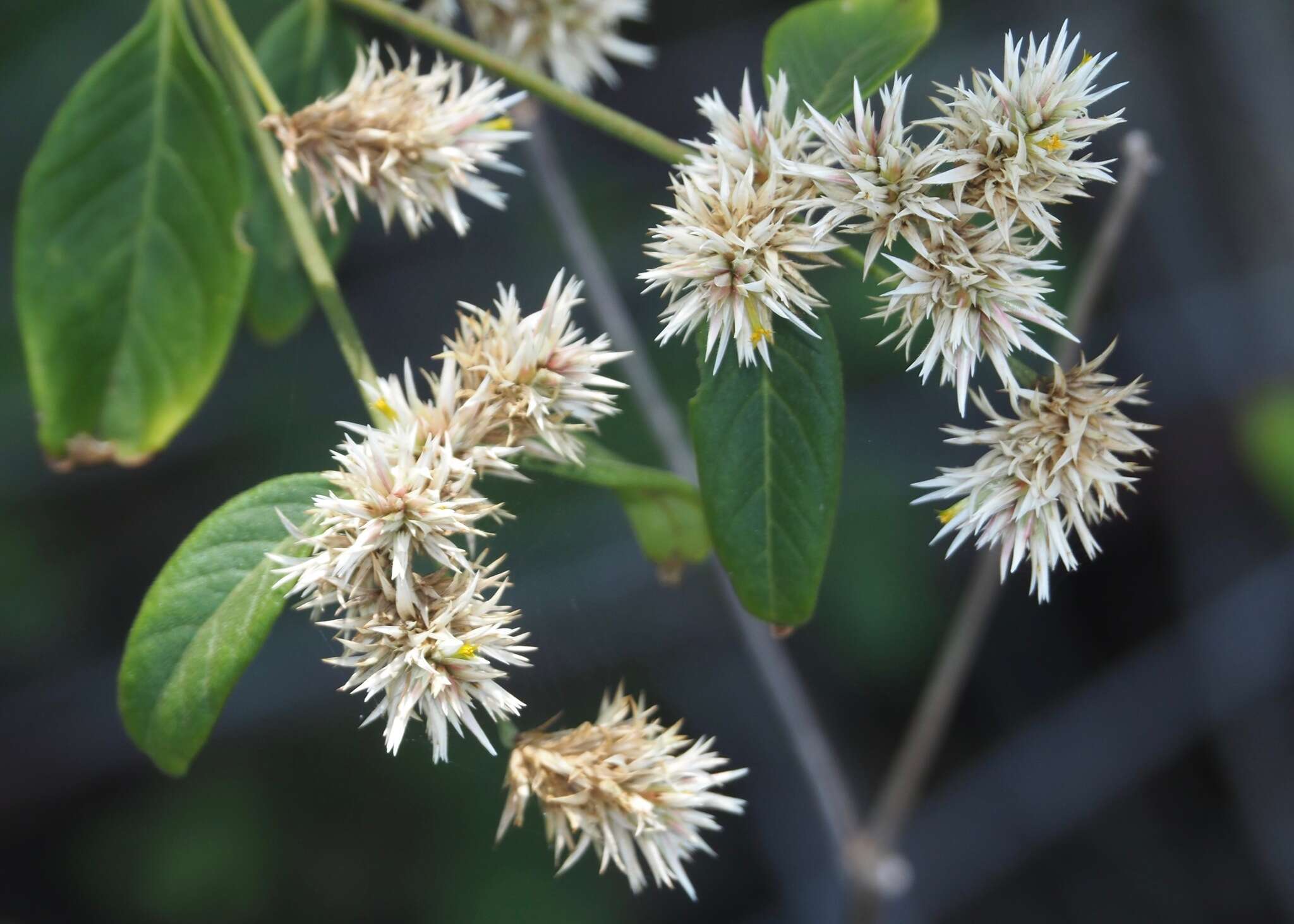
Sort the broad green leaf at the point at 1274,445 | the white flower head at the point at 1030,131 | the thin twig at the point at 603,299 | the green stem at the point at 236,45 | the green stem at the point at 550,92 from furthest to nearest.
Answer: the broad green leaf at the point at 1274,445 < the thin twig at the point at 603,299 < the green stem at the point at 236,45 < the green stem at the point at 550,92 < the white flower head at the point at 1030,131

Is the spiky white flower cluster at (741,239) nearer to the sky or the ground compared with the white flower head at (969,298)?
nearer to the sky

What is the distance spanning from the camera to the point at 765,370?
0.80 m

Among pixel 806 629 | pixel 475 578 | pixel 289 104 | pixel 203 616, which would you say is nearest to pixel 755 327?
pixel 475 578

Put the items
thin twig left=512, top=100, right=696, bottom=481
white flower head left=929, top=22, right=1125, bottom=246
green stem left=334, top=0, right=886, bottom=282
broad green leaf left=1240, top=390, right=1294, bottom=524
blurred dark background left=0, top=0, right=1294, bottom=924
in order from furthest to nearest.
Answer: broad green leaf left=1240, top=390, right=1294, bottom=524 → blurred dark background left=0, top=0, right=1294, bottom=924 → thin twig left=512, top=100, right=696, bottom=481 → green stem left=334, top=0, right=886, bottom=282 → white flower head left=929, top=22, right=1125, bottom=246

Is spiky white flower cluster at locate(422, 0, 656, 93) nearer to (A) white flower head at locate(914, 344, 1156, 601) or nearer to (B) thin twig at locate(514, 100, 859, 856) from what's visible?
(B) thin twig at locate(514, 100, 859, 856)

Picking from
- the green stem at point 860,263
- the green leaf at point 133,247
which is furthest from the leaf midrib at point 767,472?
the green leaf at point 133,247

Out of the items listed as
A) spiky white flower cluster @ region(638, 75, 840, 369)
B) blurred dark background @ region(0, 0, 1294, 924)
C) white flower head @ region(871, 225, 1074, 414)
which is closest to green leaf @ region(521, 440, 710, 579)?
spiky white flower cluster @ region(638, 75, 840, 369)

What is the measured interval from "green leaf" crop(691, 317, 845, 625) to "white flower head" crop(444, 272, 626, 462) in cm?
8

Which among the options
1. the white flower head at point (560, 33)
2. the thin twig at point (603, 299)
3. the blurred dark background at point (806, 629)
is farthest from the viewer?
the blurred dark background at point (806, 629)

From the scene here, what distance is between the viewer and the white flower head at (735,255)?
736 millimetres

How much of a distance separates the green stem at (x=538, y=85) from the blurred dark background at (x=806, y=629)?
1.36ft

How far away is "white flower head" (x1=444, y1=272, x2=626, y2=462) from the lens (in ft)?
2.57

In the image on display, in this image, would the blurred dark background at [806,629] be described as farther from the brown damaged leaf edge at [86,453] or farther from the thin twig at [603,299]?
the brown damaged leaf edge at [86,453]

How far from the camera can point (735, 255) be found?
0.73 m
